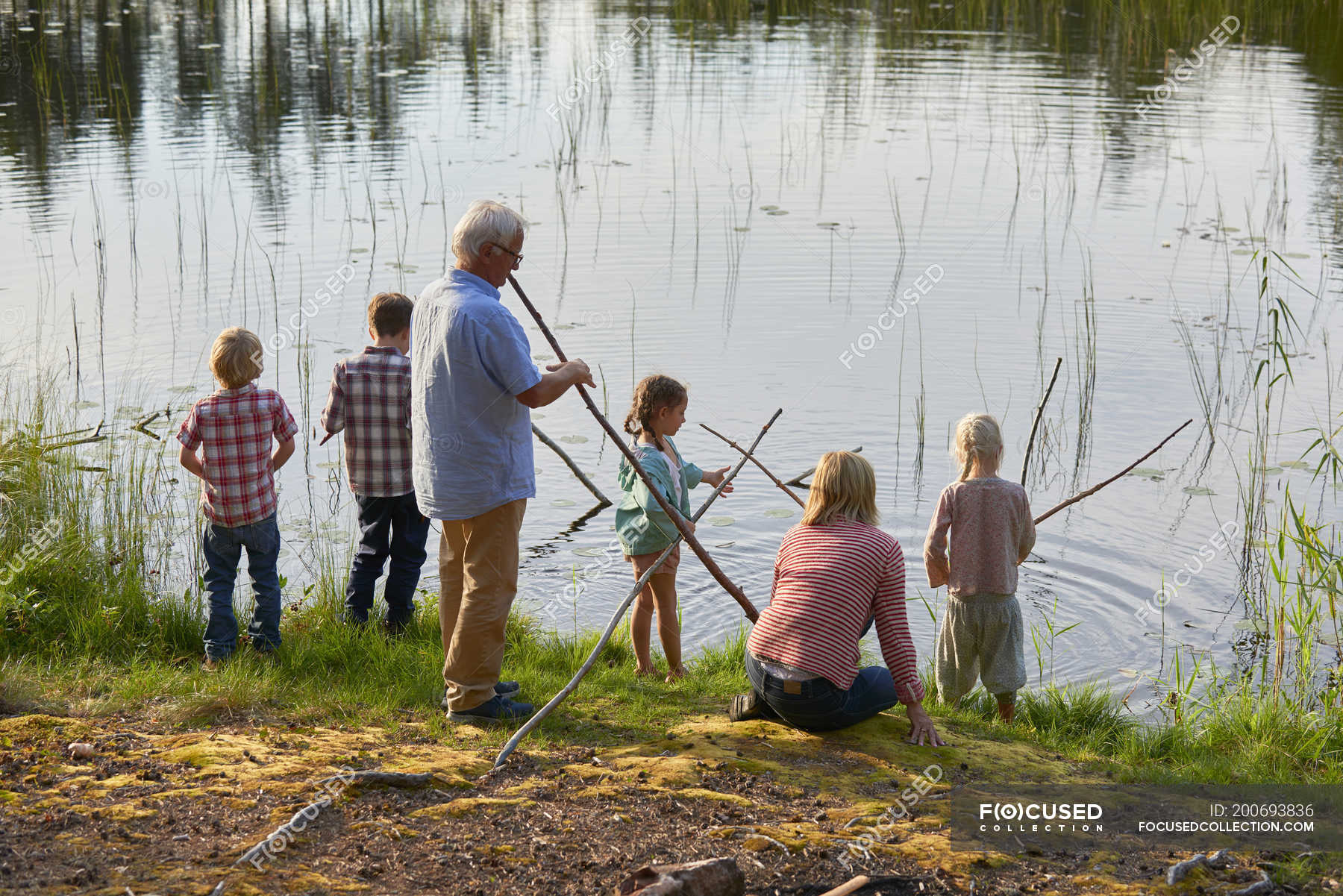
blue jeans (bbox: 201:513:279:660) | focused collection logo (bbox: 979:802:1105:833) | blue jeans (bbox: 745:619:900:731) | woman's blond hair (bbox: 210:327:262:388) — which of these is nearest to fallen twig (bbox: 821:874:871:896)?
focused collection logo (bbox: 979:802:1105:833)

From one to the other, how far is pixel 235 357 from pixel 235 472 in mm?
460

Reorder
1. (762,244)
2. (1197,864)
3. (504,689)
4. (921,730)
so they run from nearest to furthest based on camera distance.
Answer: (1197,864) → (921,730) → (504,689) → (762,244)

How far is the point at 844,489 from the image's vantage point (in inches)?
170

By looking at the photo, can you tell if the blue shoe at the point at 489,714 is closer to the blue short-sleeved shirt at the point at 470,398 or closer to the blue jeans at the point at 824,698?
the blue short-sleeved shirt at the point at 470,398

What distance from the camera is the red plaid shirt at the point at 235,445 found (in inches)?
194

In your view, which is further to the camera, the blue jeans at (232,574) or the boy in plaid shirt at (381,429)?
the boy in plaid shirt at (381,429)

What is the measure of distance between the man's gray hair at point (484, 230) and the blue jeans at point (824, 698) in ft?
5.60

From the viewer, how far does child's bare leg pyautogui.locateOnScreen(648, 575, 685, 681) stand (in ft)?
17.5

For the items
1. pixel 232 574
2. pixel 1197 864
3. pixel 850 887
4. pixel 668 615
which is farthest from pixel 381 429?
pixel 1197 864

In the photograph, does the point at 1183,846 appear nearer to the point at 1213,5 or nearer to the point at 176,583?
the point at 176,583

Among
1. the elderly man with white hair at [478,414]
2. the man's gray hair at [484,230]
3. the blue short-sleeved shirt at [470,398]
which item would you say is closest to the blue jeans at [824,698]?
the elderly man with white hair at [478,414]

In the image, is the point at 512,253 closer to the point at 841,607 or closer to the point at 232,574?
the point at 841,607

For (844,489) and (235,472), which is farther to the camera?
Result: (235,472)

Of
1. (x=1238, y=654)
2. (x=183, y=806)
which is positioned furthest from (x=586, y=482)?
(x=183, y=806)
